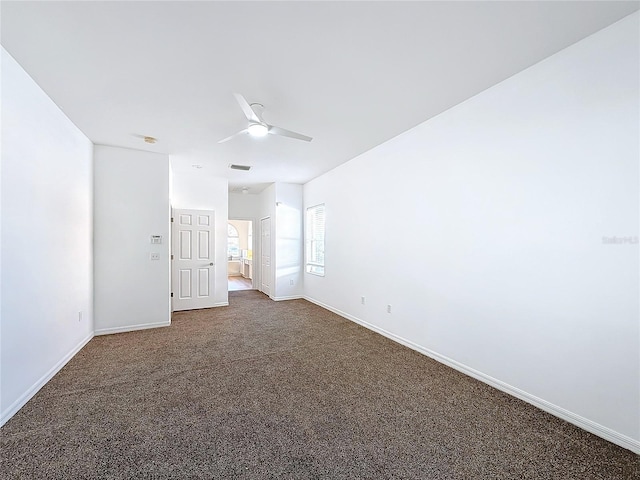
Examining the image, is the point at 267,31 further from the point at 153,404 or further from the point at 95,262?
the point at 95,262

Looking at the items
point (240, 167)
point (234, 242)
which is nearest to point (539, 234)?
point (240, 167)

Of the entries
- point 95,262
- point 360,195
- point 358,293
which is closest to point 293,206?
point 360,195

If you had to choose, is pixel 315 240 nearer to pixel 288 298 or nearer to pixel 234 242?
pixel 288 298

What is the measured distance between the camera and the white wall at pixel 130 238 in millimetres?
4199

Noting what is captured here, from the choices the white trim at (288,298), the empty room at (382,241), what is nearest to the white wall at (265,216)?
the white trim at (288,298)

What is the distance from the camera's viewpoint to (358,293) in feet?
15.8

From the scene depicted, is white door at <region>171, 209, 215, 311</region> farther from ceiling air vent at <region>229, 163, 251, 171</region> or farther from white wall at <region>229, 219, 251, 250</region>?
white wall at <region>229, 219, 251, 250</region>

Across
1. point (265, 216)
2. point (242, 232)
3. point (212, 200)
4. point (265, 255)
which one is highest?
point (212, 200)

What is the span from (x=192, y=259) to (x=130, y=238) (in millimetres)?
1559

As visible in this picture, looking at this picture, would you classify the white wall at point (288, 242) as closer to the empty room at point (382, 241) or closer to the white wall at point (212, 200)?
the white wall at point (212, 200)

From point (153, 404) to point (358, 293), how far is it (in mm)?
3170

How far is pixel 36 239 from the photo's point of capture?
258cm

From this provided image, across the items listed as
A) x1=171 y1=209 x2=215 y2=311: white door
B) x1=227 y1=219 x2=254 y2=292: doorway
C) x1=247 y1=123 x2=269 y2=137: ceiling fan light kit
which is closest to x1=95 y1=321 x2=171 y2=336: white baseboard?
x1=171 y1=209 x2=215 y2=311: white door

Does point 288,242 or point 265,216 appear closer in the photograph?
point 288,242
